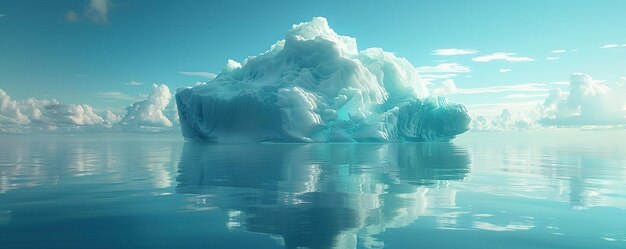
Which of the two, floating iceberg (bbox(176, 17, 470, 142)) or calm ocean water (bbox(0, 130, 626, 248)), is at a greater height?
floating iceberg (bbox(176, 17, 470, 142))

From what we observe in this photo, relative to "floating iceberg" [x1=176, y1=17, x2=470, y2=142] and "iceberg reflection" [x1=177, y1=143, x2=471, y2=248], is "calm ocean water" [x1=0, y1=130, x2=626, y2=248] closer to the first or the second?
"iceberg reflection" [x1=177, y1=143, x2=471, y2=248]

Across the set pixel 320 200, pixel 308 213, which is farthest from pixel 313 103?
pixel 308 213

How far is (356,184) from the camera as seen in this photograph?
37.5 feet


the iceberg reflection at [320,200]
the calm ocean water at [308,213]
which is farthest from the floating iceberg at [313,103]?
the calm ocean water at [308,213]

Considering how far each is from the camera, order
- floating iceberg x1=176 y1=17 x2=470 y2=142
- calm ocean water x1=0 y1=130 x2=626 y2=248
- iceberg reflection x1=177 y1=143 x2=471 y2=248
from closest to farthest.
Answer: calm ocean water x1=0 y1=130 x2=626 y2=248
iceberg reflection x1=177 y1=143 x2=471 y2=248
floating iceberg x1=176 y1=17 x2=470 y2=142

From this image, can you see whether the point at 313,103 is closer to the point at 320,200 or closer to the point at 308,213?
the point at 320,200

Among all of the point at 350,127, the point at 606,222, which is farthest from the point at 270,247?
the point at 350,127

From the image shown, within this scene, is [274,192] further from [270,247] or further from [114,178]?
[114,178]

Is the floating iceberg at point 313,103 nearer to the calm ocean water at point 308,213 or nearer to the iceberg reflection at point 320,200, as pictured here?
the iceberg reflection at point 320,200

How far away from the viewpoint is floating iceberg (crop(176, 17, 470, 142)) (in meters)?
42.5

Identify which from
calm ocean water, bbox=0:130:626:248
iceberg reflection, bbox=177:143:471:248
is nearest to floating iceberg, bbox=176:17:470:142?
iceberg reflection, bbox=177:143:471:248

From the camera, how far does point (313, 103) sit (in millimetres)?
42031

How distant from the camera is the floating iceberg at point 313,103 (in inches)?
1673

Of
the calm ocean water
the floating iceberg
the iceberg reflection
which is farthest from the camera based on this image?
the floating iceberg
